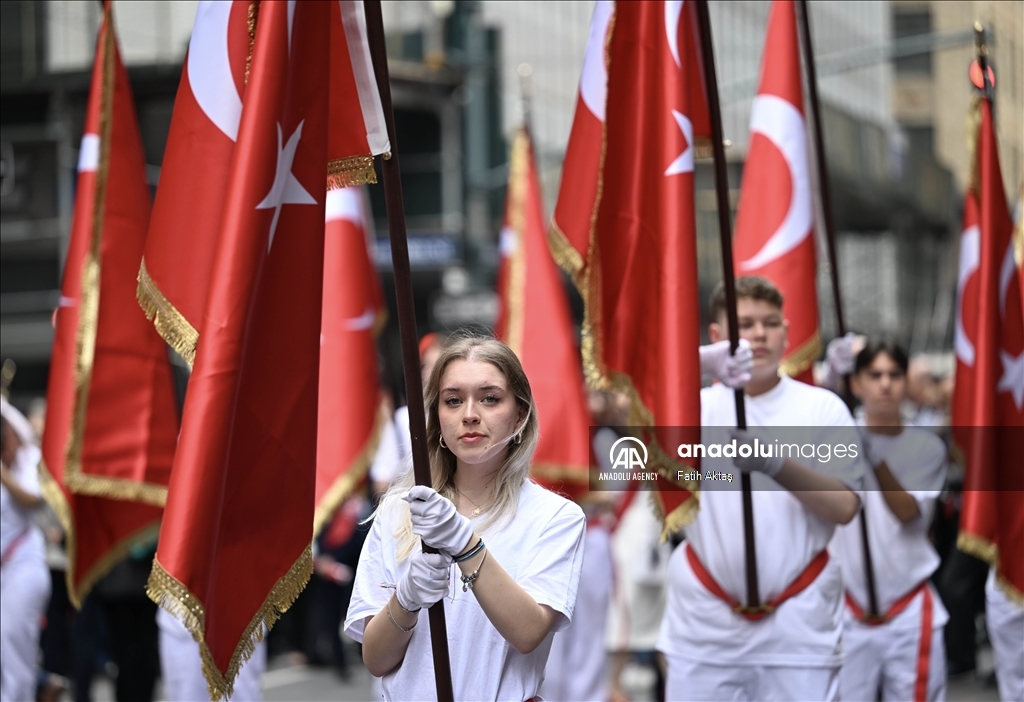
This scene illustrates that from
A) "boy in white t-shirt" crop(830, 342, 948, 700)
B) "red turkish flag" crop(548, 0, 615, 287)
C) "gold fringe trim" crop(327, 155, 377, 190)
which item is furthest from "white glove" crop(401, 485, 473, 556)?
"boy in white t-shirt" crop(830, 342, 948, 700)

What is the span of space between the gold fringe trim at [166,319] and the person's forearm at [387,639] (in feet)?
4.12

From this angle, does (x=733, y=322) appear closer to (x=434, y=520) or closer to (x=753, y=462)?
(x=753, y=462)

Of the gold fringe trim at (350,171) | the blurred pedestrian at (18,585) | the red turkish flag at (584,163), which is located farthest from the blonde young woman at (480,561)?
the blurred pedestrian at (18,585)

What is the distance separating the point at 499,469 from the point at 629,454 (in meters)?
2.11

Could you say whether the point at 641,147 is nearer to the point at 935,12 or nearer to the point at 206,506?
the point at 206,506

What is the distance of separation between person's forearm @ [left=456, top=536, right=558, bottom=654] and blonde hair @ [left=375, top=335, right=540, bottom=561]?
263 mm

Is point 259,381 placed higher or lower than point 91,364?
higher

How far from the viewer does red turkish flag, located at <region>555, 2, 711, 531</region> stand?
5539 millimetres

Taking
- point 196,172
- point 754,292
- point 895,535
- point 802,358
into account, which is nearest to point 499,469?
point 196,172

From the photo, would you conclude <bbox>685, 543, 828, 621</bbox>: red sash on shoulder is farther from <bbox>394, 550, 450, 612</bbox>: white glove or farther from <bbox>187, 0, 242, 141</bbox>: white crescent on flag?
<bbox>187, 0, 242, 141</bbox>: white crescent on flag

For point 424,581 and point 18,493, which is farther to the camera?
point 18,493

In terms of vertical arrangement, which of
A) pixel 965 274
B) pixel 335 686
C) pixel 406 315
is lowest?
pixel 335 686

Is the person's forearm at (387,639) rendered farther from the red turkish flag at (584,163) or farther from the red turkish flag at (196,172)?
the red turkish flag at (584,163)

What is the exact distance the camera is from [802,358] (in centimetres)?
701
